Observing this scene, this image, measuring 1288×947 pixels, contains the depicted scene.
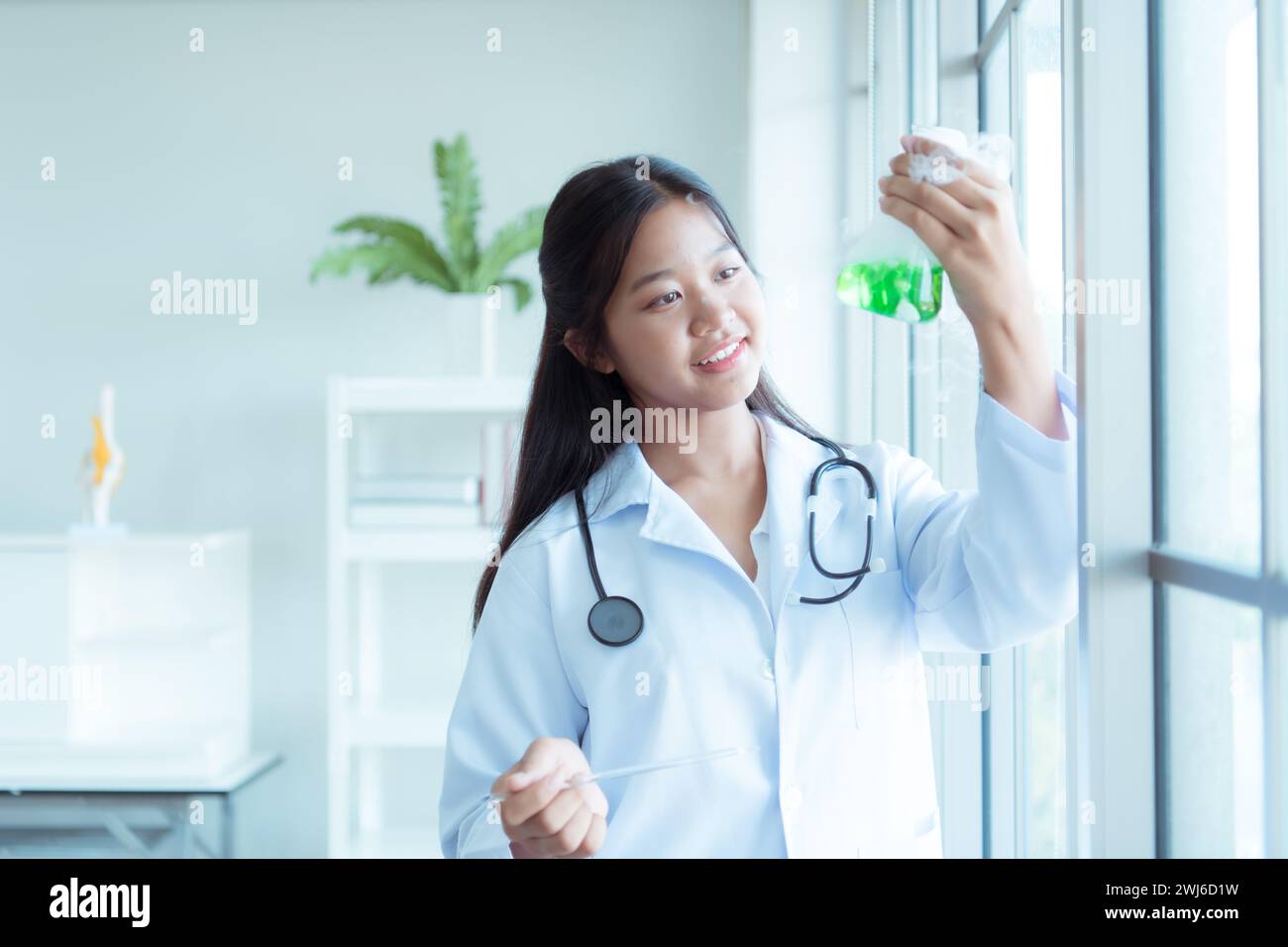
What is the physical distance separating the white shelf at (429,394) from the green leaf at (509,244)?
0.95 ft

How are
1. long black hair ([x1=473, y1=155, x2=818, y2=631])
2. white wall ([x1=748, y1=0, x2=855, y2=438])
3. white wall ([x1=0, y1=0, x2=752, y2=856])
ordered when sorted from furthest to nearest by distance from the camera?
white wall ([x1=0, y1=0, x2=752, y2=856]), white wall ([x1=748, y1=0, x2=855, y2=438]), long black hair ([x1=473, y1=155, x2=818, y2=631])

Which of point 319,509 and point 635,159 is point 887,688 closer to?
point 635,159

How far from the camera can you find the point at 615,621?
101cm

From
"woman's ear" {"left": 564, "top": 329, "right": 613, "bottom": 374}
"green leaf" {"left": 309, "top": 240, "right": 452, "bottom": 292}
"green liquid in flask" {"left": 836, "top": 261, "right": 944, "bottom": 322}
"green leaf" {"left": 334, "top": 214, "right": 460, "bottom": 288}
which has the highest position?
"green leaf" {"left": 334, "top": 214, "right": 460, "bottom": 288}

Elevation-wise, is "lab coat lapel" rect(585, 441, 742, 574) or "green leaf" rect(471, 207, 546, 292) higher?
"green leaf" rect(471, 207, 546, 292)

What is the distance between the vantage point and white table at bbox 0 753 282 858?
9.02 feet

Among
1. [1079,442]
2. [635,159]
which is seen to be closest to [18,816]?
[635,159]

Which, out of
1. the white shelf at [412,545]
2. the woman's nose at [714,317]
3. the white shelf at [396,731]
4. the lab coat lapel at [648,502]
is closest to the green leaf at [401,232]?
the white shelf at [412,545]

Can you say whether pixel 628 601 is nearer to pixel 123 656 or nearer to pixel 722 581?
pixel 722 581

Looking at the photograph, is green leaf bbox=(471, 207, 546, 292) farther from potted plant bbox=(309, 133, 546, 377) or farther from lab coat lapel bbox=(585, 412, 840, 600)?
lab coat lapel bbox=(585, 412, 840, 600)

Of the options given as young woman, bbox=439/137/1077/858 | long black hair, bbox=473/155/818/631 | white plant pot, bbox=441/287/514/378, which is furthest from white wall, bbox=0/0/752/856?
young woman, bbox=439/137/1077/858

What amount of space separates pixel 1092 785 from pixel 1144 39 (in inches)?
26.5

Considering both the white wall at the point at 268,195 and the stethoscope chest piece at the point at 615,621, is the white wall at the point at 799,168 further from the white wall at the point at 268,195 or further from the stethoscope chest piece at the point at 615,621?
the stethoscope chest piece at the point at 615,621

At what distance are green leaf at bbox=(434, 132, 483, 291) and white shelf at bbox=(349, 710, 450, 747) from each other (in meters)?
1.17
